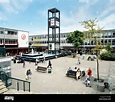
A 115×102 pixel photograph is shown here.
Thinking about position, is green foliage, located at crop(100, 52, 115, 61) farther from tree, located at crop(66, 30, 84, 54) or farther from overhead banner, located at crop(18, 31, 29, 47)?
overhead banner, located at crop(18, 31, 29, 47)

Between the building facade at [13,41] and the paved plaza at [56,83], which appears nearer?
the paved plaza at [56,83]

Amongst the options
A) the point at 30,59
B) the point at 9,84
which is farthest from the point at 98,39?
the point at 30,59

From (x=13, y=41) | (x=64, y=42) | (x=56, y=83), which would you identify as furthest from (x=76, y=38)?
(x=56, y=83)

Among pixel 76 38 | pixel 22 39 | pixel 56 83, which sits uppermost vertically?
pixel 22 39

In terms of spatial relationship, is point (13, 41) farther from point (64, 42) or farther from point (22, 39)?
point (64, 42)

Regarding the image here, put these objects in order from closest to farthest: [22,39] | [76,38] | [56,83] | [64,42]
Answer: [56,83] < [76,38] < [22,39] < [64,42]

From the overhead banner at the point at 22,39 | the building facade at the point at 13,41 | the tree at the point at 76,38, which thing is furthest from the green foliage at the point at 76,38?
the building facade at the point at 13,41

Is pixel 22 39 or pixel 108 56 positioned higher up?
pixel 22 39

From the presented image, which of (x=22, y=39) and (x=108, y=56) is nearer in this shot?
(x=108, y=56)

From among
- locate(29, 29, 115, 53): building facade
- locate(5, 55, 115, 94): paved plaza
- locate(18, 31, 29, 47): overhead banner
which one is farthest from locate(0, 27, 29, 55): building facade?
locate(5, 55, 115, 94): paved plaza

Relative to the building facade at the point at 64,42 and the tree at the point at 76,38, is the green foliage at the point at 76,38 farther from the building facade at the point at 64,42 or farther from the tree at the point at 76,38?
the building facade at the point at 64,42

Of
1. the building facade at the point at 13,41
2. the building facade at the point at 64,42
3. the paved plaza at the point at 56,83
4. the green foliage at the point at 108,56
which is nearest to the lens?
the paved plaza at the point at 56,83

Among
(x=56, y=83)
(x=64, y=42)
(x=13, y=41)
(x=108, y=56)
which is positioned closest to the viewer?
(x=56, y=83)

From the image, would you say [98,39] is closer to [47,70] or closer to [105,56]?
[47,70]
